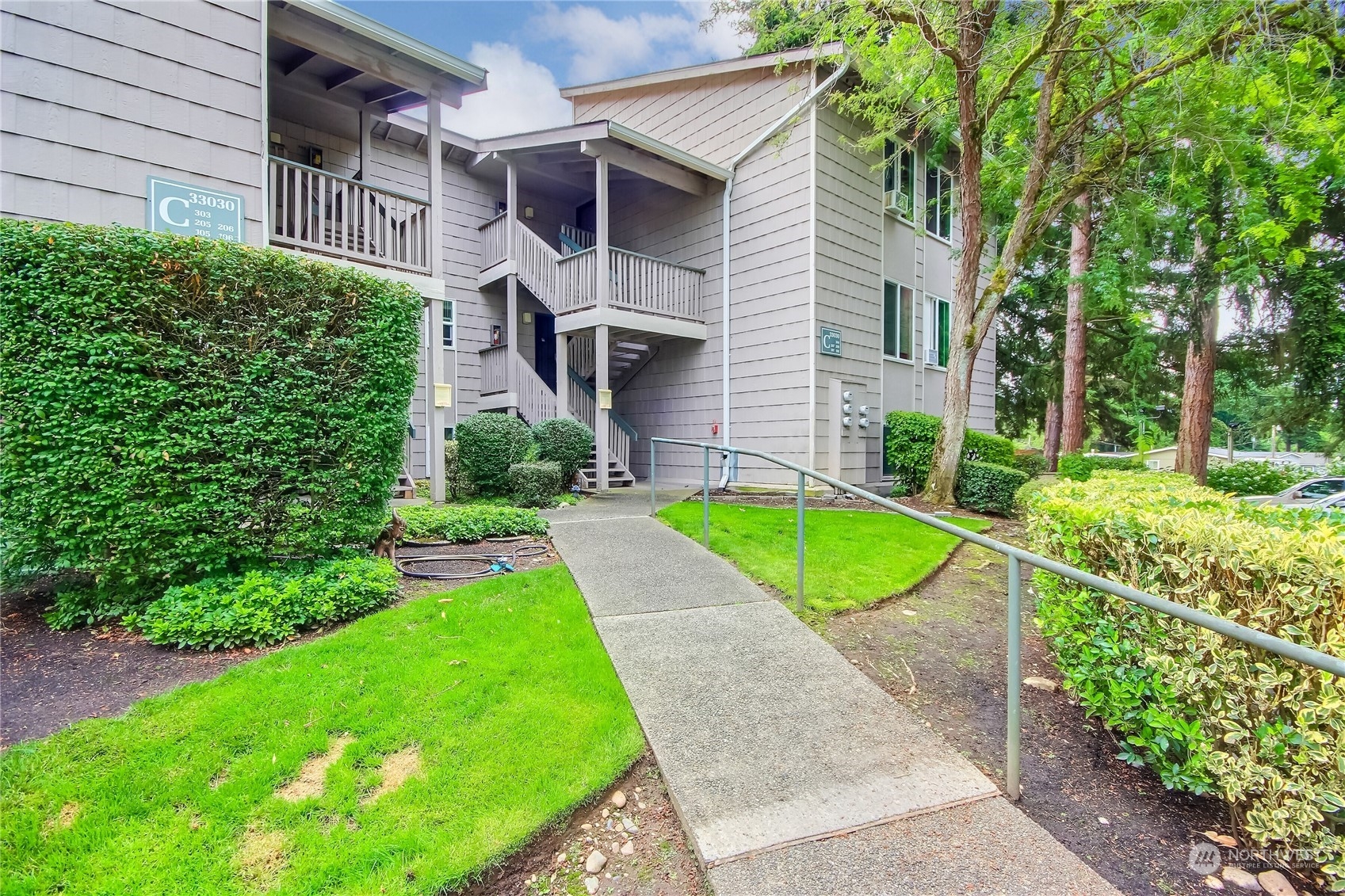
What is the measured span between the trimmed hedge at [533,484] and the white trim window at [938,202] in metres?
9.99

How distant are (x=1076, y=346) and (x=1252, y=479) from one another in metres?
4.80

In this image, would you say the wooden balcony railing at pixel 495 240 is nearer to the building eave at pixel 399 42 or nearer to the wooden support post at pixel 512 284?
the wooden support post at pixel 512 284

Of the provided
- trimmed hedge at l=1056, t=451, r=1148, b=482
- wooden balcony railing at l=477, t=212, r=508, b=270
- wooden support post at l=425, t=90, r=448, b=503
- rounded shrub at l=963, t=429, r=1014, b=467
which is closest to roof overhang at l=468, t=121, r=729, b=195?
wooden balcony railing at l=477, t=212, r=508, b=270

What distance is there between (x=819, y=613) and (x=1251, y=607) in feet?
8.03

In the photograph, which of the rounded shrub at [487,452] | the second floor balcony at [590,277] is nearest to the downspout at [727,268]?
the second floor balcony at [590,277]

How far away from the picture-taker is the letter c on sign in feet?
18.5

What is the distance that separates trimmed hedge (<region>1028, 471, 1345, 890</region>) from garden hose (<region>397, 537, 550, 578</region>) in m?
4.18

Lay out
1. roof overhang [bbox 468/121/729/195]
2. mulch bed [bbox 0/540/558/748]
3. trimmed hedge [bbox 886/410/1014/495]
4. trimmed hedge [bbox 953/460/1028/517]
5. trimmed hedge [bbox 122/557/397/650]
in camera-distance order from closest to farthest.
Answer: mulch bed [bbox 0/540/558/748] → trimmed hedge [bbox 122/557/397/650] → roof overhang [bbox 468/121/729/195] → trimmed hedge [bbox 953/460/1028/517] → trimmed hedge [bbox 886/410/1014/495]

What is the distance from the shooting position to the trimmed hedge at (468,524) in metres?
6.12

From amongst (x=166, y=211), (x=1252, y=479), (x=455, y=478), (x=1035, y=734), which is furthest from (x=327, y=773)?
(x=1252, y=479)

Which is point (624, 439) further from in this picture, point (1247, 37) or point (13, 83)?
point (1247, 37)

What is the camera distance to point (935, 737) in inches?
109

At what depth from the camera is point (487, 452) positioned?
8562 mm

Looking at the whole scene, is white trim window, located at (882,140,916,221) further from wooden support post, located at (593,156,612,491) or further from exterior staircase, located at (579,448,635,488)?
exterior staircase, located at (579,448,635,488)
